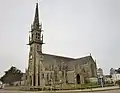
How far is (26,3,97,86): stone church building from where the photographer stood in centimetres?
4653

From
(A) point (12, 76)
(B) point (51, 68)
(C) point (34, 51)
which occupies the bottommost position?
(A) point (12, 76)

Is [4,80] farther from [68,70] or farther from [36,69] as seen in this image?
[68,70]

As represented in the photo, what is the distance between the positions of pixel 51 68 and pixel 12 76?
86.1ft

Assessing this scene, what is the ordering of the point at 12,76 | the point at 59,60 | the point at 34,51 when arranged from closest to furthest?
1. the point at 34,51
2. the point at 59,60
3. the point at 12,76

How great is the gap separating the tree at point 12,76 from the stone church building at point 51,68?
1882 cm

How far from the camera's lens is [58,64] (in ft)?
166

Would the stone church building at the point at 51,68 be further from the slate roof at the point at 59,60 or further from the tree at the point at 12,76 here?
the tree at the point at 12,76

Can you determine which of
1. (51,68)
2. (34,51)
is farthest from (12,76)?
(51,68)

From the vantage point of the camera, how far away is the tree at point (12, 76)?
216 ft

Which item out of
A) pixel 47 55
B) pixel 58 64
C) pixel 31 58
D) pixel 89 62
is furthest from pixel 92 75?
pixel 31 58

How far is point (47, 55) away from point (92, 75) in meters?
14.0

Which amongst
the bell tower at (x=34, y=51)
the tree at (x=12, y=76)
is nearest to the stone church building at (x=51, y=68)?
the bell tower at (x=34, y=51)

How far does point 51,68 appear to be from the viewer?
47.8 m

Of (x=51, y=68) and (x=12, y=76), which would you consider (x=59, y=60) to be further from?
(x=12, y=76)
